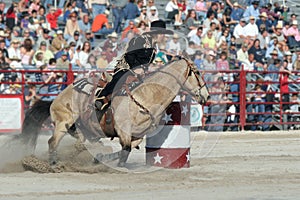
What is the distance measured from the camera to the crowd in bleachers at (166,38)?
64.5 feet

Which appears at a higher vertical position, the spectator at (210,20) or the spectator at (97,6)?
the spectator at (97,6)

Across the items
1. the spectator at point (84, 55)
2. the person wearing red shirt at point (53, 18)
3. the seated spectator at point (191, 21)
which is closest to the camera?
the spectator at point (84, 55)

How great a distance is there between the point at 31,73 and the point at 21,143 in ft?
23.0

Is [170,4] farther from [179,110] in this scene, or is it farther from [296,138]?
[179,110]

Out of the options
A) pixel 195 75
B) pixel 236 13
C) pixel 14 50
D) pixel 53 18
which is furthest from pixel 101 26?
pixel 195 75

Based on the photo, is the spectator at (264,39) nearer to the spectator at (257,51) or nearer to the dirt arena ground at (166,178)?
the spectator at (257,51)

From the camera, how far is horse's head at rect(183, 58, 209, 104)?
36.9 feet

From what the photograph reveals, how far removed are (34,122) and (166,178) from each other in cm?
267

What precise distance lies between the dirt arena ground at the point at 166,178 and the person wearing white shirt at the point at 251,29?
31.8ft

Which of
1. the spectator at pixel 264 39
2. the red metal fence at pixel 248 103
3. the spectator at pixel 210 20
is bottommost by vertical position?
the red metal fence at pixel 248 103

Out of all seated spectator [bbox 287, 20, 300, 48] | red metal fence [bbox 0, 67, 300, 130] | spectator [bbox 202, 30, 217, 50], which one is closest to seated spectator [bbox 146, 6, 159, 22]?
spectator [bbox 202, 30, 217, 50]

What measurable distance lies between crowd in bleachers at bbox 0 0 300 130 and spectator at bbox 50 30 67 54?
2 centimetres

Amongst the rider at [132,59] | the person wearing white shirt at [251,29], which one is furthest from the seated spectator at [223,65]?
the rider at [132,59]

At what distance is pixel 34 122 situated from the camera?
12180 mm
